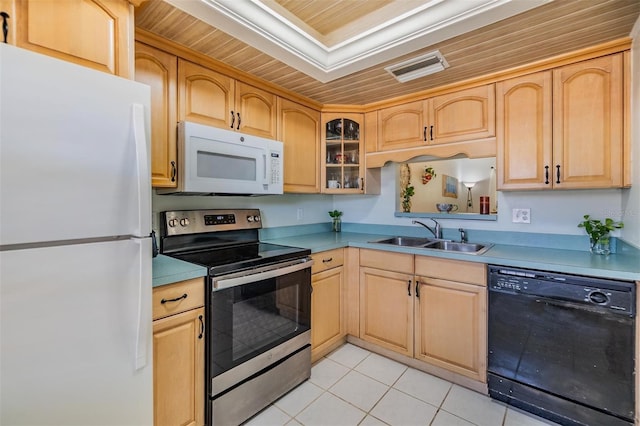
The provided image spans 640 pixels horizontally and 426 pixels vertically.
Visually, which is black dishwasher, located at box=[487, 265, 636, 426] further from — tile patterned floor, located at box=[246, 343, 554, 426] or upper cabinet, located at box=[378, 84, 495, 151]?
upper cabinet, located at box=[378, 84, 495, 151]

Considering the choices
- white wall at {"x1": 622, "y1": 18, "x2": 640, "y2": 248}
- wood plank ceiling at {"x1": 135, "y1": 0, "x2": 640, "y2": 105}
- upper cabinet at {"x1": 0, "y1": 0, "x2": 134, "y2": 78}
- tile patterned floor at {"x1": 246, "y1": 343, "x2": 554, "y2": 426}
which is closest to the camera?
upper cabinet at {"x1": 0, "y1": 0, "x2": 134, "y2": 78}

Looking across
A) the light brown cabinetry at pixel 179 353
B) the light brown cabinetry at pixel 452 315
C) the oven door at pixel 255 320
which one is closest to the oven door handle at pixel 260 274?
the oven door at pixel 255 320

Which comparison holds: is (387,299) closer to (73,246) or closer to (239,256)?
(239,256)

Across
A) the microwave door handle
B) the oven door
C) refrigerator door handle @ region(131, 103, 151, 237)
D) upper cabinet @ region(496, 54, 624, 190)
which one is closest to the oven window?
the oven door

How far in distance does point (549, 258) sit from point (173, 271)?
2.12m

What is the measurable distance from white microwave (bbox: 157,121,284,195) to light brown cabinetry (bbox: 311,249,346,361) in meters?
0.67

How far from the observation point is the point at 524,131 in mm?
2059

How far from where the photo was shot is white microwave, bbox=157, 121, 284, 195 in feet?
5.78

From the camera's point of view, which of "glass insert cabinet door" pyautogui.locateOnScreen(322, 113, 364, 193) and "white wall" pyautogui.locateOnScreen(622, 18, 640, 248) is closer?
"white wall" pyautogui.locateOnScreen(622, 18, 640, 248)

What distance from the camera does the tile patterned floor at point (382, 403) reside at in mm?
1730

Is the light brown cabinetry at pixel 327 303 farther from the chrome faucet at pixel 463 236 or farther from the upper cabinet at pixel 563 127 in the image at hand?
the upper cabinet at pixel 563 127

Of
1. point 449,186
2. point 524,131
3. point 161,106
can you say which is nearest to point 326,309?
point 449,186

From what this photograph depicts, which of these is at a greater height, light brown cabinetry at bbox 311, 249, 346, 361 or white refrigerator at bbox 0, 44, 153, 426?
white refrigerator at bbox 0, 44, 153, 426

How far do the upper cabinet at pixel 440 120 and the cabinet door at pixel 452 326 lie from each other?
1.13 m
